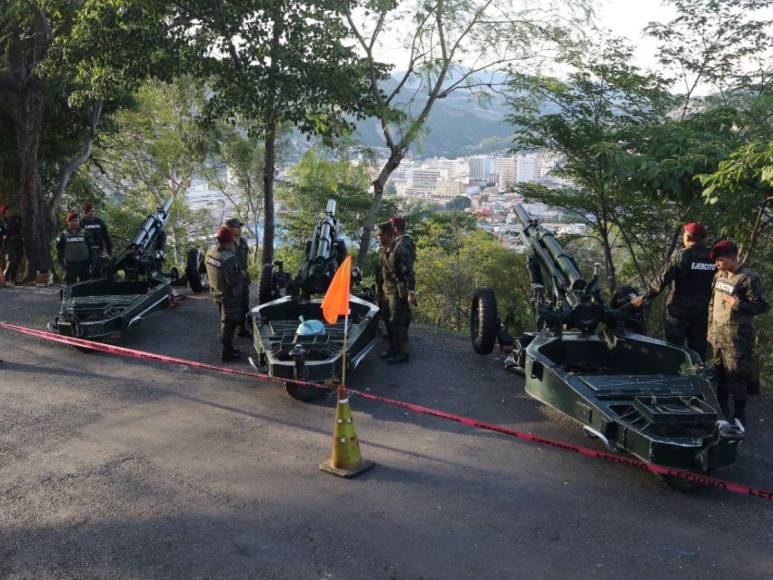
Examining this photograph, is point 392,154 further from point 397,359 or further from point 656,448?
point 656,448

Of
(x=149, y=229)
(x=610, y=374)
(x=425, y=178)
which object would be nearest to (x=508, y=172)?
(x=425, y=178)

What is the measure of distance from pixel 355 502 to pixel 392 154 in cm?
957

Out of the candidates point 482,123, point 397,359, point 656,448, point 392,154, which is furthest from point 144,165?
point 482,123

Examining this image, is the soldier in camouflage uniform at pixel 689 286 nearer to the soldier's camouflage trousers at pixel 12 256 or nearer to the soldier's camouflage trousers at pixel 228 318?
the soldier's camouflage trousers at pixel 228 318

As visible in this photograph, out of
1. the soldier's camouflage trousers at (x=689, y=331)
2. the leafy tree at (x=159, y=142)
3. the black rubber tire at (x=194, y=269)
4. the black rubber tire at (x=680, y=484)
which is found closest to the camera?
the black rubber tire at (x=680, y=484)

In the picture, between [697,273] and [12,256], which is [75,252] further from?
[697,273]

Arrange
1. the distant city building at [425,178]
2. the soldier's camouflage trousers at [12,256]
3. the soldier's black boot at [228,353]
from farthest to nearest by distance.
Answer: the distant city building at [425,178], the soldier's camouflage trousers at [12,256], the soldier's black boot at [228,353]

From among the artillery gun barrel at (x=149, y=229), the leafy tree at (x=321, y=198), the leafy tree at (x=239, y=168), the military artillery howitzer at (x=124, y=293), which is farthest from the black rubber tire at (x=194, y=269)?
the leafy tree at (x=239, y=168)

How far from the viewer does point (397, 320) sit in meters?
8.46

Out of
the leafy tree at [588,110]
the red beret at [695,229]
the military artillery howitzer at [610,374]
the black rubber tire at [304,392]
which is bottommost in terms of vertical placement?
the black rubber tire at [304,392]

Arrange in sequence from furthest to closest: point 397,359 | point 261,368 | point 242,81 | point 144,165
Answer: point 144,165 < point 242,81 < point 397,359 < point 261,368

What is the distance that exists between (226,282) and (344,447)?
3.51 meters

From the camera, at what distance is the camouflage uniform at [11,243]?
13555 millimetres

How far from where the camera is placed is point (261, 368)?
288 inches
